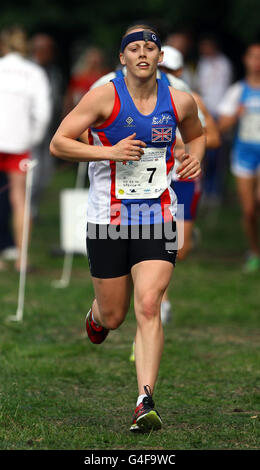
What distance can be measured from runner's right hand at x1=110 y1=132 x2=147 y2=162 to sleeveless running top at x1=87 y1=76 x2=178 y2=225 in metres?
0.21

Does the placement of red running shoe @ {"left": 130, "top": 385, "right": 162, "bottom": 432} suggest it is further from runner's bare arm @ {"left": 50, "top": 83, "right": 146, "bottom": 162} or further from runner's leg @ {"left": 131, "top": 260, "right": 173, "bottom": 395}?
runner's bare arm @ {"left": 50, "top": 83, "right": 146, "bottom": 162}

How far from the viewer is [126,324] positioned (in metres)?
8.97

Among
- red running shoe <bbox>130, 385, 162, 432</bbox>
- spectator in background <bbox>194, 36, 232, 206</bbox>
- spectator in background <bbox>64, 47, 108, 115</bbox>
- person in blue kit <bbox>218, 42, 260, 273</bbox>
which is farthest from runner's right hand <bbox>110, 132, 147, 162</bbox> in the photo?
spectator in background <bbox>194, 36, 232, 206</bbox>

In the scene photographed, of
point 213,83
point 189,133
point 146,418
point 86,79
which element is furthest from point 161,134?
point 213,83

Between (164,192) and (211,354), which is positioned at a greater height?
(164,192)

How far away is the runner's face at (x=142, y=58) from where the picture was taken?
19.6 feet

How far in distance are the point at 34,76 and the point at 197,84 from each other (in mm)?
6446

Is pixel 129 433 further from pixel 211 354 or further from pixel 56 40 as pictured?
pixel 56 40

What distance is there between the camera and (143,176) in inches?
239

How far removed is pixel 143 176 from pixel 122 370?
1719 millimetres

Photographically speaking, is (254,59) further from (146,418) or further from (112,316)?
(146,418)

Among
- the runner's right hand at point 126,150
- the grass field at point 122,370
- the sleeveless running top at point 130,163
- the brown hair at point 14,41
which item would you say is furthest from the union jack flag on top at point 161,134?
the brown hair at point 14,41

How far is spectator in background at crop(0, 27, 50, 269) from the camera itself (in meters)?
11.1
